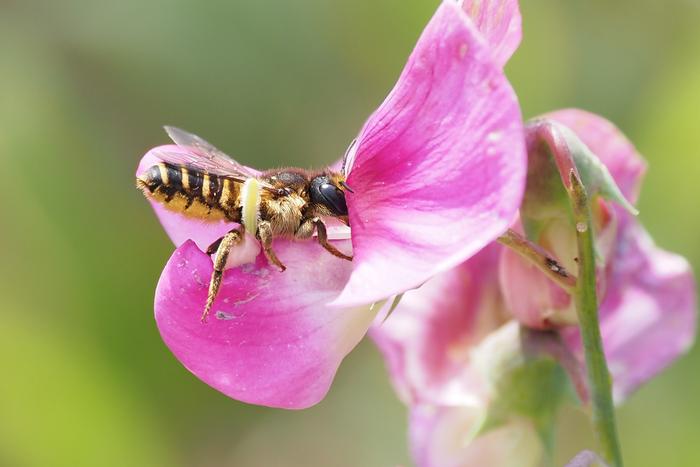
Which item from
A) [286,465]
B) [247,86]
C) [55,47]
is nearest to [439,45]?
[286,465]

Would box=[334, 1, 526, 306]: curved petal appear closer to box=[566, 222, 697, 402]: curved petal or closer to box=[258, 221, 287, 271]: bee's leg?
box=[258, 221, 287, 271]: bee's leg

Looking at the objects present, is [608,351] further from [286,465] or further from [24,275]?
[286,465]

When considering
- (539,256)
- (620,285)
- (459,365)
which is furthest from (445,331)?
(539,256)

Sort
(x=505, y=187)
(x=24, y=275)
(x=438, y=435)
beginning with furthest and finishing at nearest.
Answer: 1. (x=24, y=275)
2. (x=438, y=435)
3. (x=505, y=187)

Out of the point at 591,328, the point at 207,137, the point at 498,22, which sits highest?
the point at 498,22

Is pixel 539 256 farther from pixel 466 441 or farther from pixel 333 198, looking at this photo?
Answer: pixel 466 441

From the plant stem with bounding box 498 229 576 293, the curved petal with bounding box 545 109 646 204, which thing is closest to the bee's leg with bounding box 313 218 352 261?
the plant stem with bounding box 498 229 576 293

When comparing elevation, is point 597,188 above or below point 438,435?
above
